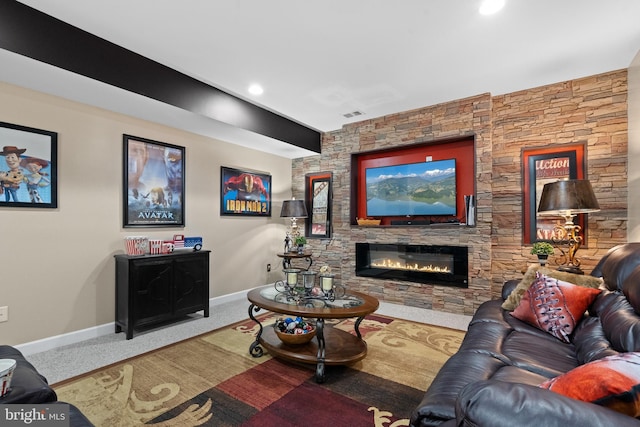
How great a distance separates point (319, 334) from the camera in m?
2.24

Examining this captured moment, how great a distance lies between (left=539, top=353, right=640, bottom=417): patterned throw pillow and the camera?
712 millimetres

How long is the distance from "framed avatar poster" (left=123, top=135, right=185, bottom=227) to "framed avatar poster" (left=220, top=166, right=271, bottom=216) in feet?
2.24

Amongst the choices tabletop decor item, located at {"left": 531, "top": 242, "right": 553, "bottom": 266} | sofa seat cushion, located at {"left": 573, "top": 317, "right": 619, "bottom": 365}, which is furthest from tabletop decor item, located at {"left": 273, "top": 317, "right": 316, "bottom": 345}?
tabletop decor item, located at {"left": 531, "top": 242, "right": 553, "bottom": 266}

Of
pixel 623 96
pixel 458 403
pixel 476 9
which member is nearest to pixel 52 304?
pixel 458 403

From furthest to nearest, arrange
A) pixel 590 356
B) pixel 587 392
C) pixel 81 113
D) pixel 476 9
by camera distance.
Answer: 1. pixel 81 113
2. pixel 476 9
3. pixel 590 356
4. pixel 587 392

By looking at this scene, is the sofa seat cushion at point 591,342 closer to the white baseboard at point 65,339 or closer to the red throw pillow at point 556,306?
the red throw pillow at point 556,306

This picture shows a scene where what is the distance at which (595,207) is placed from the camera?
2705mm

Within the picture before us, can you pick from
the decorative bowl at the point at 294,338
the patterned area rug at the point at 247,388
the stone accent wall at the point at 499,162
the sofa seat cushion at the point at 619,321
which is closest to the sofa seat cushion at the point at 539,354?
the sofa seat cushion at the point at 619,321

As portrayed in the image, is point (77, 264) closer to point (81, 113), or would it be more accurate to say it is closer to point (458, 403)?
point (81, 113)

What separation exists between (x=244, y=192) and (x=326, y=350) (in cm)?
307

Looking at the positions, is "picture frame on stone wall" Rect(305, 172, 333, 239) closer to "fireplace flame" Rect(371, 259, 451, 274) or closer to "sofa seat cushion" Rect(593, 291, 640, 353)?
"fireplace flame" Rect(371, 259, 451, 274)

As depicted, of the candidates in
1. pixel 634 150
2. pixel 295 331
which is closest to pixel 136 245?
pixel 295 331

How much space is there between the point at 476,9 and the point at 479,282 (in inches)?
115

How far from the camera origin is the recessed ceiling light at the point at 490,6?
2.16 meters
